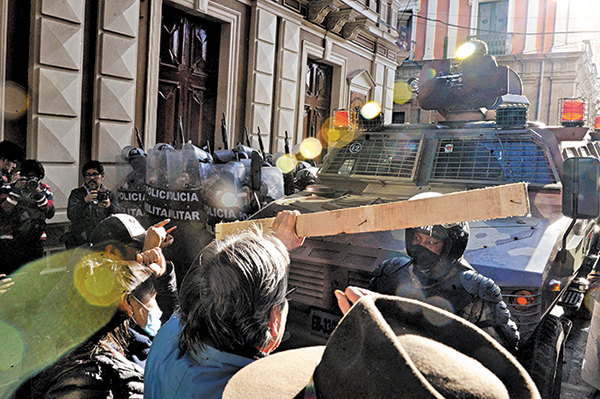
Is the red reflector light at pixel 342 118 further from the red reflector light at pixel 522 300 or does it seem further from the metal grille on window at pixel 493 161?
the red reflector light at pixel 522 300

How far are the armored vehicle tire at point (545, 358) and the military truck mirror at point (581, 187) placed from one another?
724mm

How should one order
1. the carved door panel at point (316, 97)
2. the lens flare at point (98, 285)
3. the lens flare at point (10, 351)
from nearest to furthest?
the lens flare at point (98, 285)
the lens flare at point (10, 351)
the carved door panel at point (316, 97)

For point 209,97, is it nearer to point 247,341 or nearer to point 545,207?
point 545,207

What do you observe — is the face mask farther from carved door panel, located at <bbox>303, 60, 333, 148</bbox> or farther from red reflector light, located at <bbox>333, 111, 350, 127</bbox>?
carved door panel, located at <bbox>303, 60, 333, 148</bbox>

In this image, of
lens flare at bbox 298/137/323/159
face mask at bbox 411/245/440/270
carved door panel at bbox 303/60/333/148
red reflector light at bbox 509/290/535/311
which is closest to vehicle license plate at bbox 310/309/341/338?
face mask at bbox 411/245/440/270

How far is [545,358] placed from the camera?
263 centimetres

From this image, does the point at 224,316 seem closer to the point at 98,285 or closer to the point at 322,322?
the point at 98,285

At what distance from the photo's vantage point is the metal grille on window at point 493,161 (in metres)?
3.95

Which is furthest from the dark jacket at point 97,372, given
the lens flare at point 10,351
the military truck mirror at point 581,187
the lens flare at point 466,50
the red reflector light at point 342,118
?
the lens flare at point 466,50

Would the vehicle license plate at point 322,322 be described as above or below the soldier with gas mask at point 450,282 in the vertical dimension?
below

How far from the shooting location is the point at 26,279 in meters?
4.36

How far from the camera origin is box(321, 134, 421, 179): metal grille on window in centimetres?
452

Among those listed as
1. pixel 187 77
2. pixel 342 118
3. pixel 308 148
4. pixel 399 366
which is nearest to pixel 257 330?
pixel 399 366

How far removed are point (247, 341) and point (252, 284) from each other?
0.18 metres
